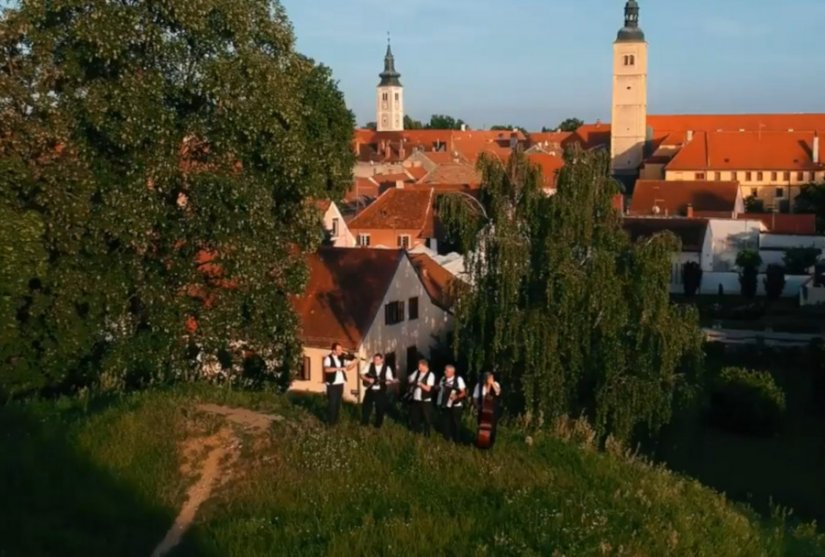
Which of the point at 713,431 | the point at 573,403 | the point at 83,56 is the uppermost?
the point at 83,56

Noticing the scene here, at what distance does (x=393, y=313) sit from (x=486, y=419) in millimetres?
17702

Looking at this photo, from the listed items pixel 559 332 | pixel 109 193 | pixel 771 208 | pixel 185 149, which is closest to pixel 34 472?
pixel 109 193

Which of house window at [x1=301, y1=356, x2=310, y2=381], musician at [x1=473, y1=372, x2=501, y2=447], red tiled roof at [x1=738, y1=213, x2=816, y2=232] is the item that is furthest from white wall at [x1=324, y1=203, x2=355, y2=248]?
musician at [x1=473, y1=372, x2=501, y2=447]

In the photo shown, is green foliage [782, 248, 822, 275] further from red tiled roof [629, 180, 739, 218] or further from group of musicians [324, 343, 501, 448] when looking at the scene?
group of musicians [324, 343, 501, 448]

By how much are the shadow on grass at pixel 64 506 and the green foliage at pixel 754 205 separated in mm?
83885

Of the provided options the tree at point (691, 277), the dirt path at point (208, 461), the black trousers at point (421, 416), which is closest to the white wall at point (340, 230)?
the tree at point (691, 277)

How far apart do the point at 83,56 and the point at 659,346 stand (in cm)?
1214

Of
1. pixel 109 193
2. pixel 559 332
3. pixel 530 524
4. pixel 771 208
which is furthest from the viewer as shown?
pixel 771 208

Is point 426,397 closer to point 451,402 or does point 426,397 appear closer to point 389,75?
point 451,402

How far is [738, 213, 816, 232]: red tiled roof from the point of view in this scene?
63094 millimetres

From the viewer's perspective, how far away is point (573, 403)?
22.1 meters

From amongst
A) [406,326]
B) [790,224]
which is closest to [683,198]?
[790,224]

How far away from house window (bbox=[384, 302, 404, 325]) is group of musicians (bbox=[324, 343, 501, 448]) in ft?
50.2

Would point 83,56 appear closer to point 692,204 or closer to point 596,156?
point 596,156
